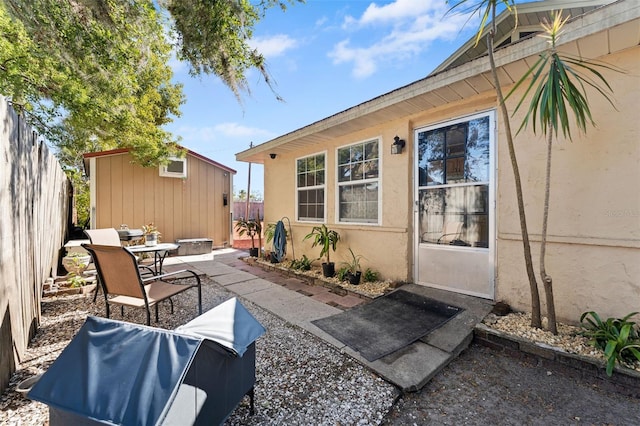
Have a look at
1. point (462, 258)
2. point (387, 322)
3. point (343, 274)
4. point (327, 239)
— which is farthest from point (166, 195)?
point (462, 258)

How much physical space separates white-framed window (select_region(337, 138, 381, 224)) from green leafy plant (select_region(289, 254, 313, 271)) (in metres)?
1.19

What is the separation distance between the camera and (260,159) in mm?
7477

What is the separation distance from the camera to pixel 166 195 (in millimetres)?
8344

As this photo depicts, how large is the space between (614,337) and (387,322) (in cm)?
198

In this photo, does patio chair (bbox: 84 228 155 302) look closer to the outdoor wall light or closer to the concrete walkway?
the concrete walkway

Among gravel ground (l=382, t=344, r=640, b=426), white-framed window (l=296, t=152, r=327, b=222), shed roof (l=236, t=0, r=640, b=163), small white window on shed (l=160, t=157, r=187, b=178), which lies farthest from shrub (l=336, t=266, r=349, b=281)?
small white window on shed (l=160, t=157, r=187, b=178)

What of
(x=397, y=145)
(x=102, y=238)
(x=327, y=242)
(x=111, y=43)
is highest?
(x=111, y=43)

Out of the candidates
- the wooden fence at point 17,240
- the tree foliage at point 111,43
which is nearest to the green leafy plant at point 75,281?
the wooden fence at point 17,240

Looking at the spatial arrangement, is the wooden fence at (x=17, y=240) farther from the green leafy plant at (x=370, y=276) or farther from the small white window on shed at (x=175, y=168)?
the small white window on shed at (x=175, y=168)

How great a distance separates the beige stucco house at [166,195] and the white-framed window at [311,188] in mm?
4260

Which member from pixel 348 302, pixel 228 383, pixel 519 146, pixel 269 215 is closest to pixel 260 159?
pixel 269 215

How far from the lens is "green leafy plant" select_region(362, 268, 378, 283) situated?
4586 millimetres

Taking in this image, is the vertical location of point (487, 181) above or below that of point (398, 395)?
above

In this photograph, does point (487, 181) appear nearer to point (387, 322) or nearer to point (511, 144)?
point (511, 144)
